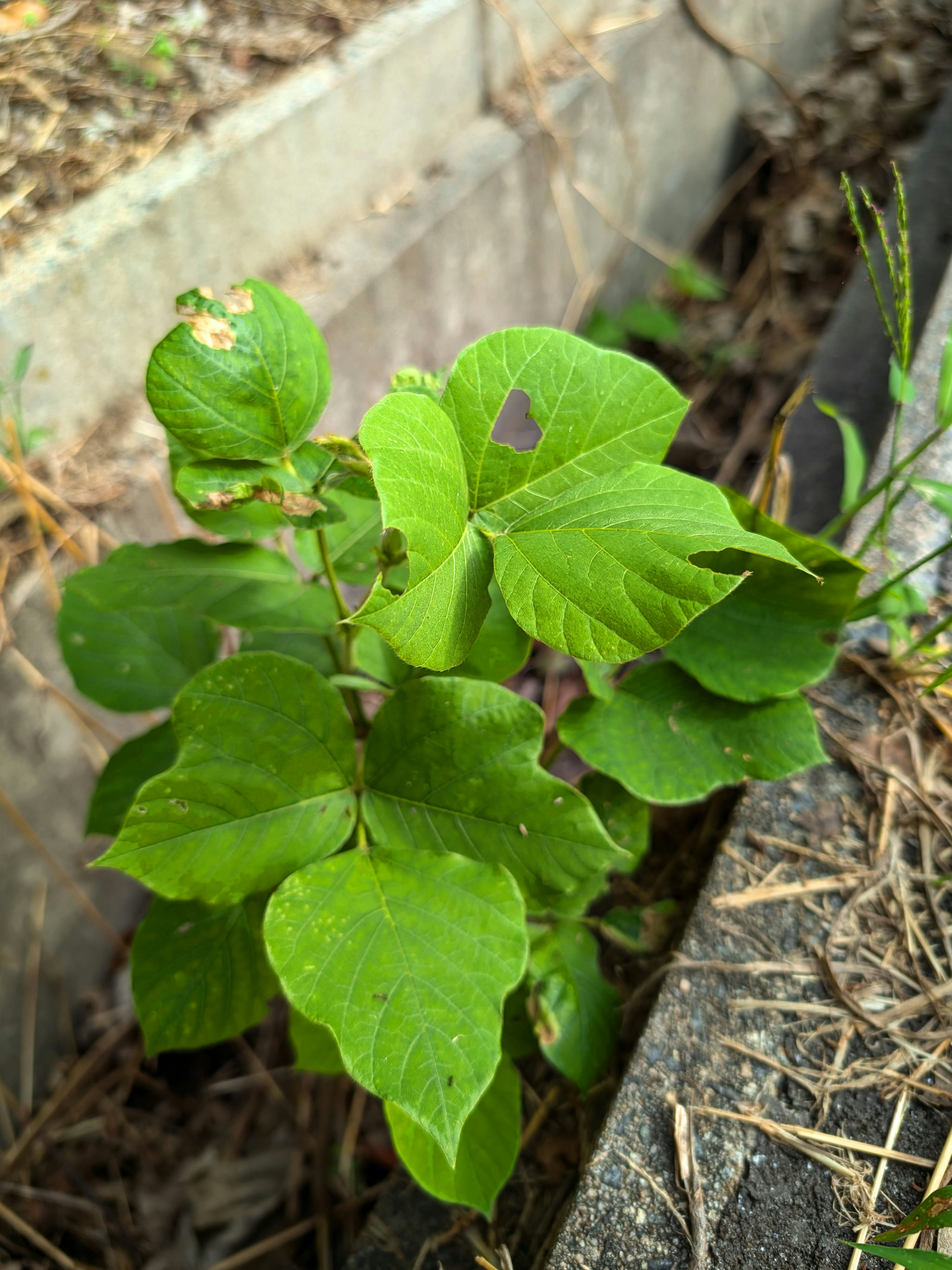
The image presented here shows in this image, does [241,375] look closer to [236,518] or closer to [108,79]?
[236,518]

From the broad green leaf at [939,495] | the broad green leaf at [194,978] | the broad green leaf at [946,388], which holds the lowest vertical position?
the broad green leaf at [194,978]

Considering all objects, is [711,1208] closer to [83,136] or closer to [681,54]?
[83,136]

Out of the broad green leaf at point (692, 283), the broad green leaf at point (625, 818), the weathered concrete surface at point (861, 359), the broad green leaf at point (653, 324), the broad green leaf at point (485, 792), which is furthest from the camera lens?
the broad green leaf at point (692, 283)

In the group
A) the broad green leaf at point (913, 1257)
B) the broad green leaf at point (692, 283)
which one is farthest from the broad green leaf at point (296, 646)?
the broad green leaf at point (692, 283)

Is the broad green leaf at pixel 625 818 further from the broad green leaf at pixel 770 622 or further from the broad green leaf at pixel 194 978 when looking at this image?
the broad green leaf at pixel 194 978

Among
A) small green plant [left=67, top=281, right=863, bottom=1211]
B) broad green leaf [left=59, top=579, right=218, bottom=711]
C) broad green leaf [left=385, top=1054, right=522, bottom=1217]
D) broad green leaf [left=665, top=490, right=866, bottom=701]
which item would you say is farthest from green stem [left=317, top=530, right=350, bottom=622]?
broad green leaf [left=385, top=1054, right=522, bottom=1217]

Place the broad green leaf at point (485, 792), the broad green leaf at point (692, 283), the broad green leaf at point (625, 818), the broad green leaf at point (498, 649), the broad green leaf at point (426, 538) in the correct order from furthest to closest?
the broad green leaf at point (692, 283) < the broad green leaf at point (625, 818) < the broad green leaf at point (498, 649) < the broad green leaf at point (485, 792) < the broad green leaf at point (426, 538)

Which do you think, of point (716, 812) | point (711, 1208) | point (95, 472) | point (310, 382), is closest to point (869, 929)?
point (716, 812)

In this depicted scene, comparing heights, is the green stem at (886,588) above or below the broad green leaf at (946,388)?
below
